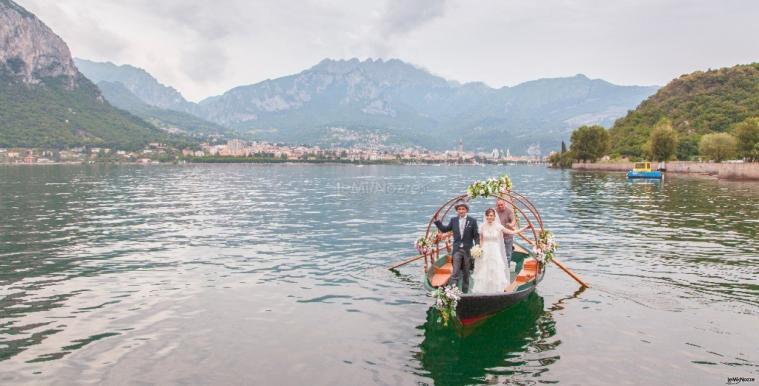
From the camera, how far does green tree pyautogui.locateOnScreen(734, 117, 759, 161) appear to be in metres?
107

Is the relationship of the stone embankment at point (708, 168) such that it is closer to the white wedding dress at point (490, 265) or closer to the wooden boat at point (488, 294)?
the wooden boat at point (488, 294)

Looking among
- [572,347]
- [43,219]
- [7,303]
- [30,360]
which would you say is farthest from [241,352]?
[43,219]

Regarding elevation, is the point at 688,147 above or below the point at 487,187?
above

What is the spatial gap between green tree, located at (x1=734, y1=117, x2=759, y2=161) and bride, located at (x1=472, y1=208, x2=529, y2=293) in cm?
11456

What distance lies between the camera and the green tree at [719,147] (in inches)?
4776

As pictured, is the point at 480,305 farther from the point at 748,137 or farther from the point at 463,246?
the point at 748,137

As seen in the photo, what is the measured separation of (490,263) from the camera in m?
16.6

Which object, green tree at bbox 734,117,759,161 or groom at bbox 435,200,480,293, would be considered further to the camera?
green tree at bbox 734,117,759,161

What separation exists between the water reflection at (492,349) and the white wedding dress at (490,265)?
105 centimetres

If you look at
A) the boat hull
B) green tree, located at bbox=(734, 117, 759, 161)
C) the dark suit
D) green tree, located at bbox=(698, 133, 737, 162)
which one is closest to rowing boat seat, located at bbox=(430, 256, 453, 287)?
the dark suit

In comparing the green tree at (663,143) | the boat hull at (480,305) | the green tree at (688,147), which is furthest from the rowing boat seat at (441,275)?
the green tree at (688,147)

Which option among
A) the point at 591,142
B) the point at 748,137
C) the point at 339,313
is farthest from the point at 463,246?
the point at 591,142

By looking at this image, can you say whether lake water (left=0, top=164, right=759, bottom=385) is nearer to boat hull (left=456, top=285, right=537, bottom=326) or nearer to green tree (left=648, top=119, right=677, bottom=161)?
boat hull (left=456, top=285, right=537, bottom=326)

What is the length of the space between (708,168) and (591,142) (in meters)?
63.1
